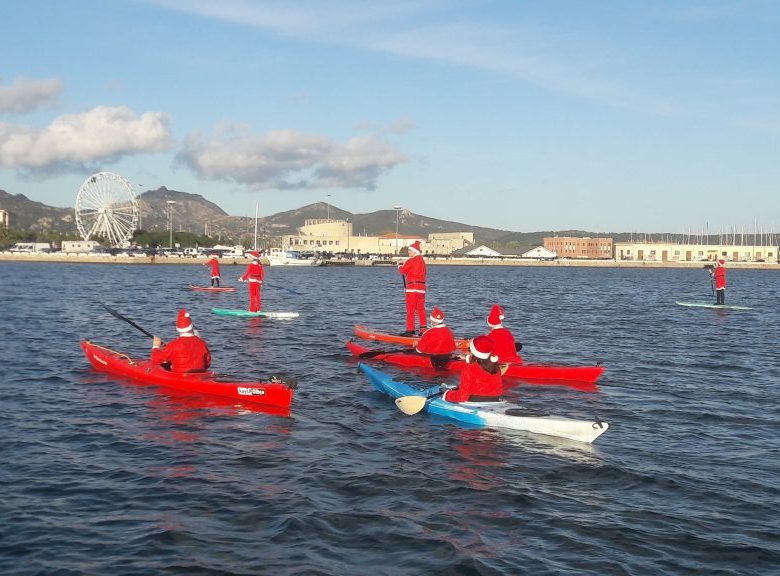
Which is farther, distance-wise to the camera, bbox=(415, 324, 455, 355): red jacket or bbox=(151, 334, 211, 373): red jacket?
bbox=(415, 324, 455, 355): red jacket

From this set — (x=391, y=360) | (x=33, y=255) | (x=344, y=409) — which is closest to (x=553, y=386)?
(x=391, y=360)

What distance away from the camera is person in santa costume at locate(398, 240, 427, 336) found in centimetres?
2673

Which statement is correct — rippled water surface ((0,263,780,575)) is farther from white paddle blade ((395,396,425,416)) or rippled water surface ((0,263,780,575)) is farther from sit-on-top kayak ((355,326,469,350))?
sit-on-top kayak ((355,326,469,350))

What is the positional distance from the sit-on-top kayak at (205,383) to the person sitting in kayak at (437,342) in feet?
19.0

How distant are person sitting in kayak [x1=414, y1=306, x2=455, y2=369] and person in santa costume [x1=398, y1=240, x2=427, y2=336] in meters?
4.56

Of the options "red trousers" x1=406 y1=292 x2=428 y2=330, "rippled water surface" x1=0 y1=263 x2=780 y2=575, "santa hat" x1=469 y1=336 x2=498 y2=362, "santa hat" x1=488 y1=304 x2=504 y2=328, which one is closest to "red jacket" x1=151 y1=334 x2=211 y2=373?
"rippled water surface" x1=0 y1=263 x2=780 y2=575

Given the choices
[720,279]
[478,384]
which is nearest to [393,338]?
[478,384]

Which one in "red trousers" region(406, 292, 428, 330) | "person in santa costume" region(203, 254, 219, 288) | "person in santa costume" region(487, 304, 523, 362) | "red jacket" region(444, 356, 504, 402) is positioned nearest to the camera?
"red jacket" region(444, 356, 504, 402)

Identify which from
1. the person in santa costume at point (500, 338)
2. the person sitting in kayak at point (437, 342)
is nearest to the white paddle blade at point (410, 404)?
the person in santa costume at point (500, 338)

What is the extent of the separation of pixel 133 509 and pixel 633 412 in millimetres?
11896

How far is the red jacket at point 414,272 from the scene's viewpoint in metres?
26.7

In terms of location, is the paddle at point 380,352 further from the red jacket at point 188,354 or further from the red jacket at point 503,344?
the red jacket at point 188,354

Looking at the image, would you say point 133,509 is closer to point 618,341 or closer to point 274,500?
point 274,500

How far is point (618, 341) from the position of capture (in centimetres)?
3272
